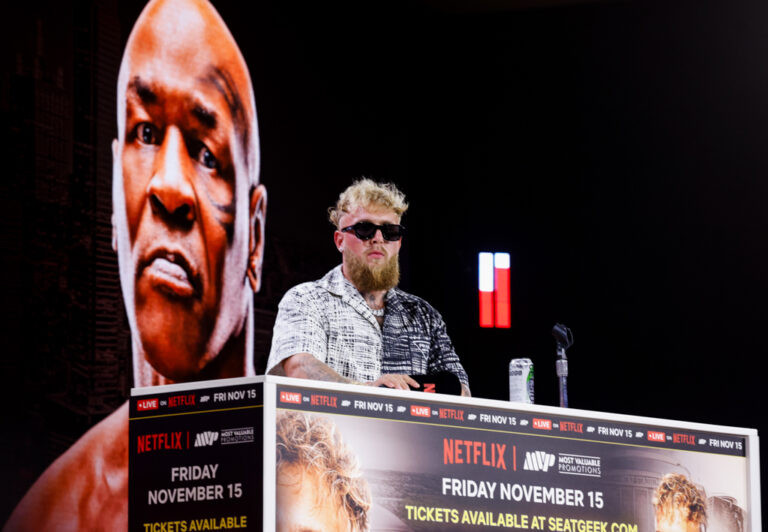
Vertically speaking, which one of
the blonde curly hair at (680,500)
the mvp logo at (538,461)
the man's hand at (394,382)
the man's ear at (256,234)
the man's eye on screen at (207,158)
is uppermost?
the man's eye on screen at (207,158)

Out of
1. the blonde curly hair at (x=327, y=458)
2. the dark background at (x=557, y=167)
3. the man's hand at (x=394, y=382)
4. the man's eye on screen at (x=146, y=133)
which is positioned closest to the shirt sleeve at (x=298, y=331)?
the man's hand at (x=394, y=382)

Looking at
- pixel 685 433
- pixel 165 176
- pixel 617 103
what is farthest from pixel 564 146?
pixel 685 433

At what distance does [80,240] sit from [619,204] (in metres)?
3.31

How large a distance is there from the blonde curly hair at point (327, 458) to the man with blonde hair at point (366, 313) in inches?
33.5

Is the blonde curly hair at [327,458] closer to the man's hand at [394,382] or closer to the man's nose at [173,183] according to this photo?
the man's hand at [394,382]

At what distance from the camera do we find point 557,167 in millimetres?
6766

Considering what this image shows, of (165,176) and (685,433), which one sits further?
(165,176)

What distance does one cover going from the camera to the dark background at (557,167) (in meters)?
5.89

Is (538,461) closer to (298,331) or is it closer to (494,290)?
(298,331)

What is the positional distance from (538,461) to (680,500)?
49 cm

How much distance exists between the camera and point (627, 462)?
3035mm

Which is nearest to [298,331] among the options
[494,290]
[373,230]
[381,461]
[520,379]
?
[373,230]

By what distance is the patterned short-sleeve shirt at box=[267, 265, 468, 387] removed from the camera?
340cm

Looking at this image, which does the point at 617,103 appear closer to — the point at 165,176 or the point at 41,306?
the point at 165,176
